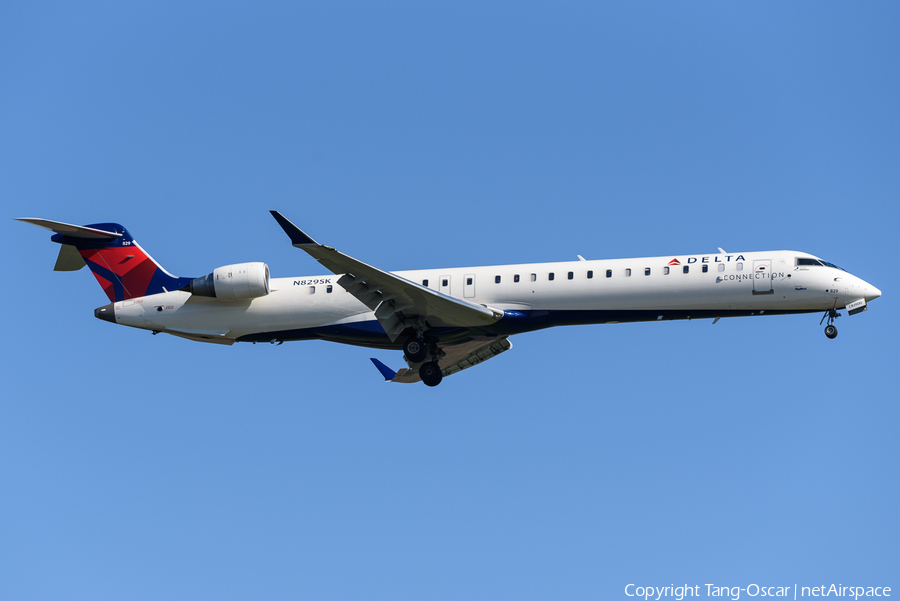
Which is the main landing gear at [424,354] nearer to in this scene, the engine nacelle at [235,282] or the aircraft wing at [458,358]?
the aircraft wing at [458,358]

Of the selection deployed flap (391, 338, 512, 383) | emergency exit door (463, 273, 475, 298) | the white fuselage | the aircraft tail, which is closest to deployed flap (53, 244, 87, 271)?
the aircraft tail

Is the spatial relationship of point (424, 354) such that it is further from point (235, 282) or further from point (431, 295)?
point (235, 282)

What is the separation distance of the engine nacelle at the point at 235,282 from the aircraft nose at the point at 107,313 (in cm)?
295

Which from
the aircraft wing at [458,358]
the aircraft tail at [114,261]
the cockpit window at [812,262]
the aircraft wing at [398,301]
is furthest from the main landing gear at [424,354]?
the cockpit window at [812,262]

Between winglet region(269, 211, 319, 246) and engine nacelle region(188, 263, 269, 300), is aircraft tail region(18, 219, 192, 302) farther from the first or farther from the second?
winglet region(269, 211, 319, 246)

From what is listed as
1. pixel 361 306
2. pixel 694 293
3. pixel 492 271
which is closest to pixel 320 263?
pixel 361 306

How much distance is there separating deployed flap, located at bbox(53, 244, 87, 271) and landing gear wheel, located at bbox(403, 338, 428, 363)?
1005 cm

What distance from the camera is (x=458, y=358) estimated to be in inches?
1163

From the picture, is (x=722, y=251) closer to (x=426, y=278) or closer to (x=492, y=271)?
(x=492, y=271)

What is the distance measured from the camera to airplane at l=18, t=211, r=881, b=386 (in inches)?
971

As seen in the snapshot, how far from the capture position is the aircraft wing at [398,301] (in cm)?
2369

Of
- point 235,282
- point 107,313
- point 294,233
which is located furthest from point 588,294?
point 107,313

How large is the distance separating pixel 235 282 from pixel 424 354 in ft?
17.9

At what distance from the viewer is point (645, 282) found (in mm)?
24766
